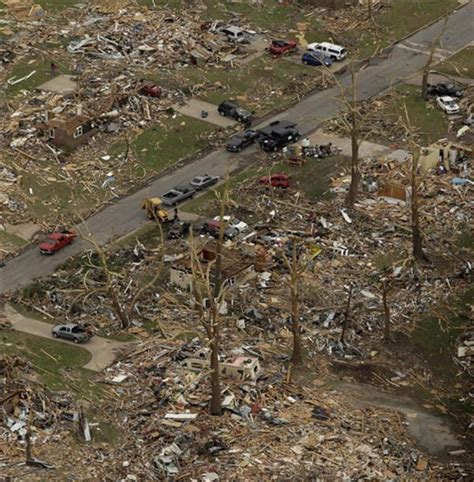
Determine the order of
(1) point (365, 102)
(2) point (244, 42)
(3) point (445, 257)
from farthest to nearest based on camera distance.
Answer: (2) point (244, 42), (1) point (365, 102), (3) point (445, 257)

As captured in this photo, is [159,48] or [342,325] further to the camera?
[159,48]

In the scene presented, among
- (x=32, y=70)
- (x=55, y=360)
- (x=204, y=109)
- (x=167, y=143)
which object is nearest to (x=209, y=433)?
(x=55, y=360)

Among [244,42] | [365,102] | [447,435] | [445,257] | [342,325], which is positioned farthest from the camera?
[244,42]

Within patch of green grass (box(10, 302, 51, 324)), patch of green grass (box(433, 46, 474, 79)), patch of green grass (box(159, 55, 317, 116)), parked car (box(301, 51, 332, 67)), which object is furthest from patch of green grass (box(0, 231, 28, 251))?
patch of green grass (box(433, 46, 474, 79))

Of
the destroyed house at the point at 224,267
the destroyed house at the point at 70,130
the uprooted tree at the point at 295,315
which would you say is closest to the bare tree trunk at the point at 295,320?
the uprooted tree at the point at 295,315

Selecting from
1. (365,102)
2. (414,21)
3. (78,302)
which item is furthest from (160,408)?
(414,21)

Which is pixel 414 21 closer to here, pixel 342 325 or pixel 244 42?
pixel 244 42
